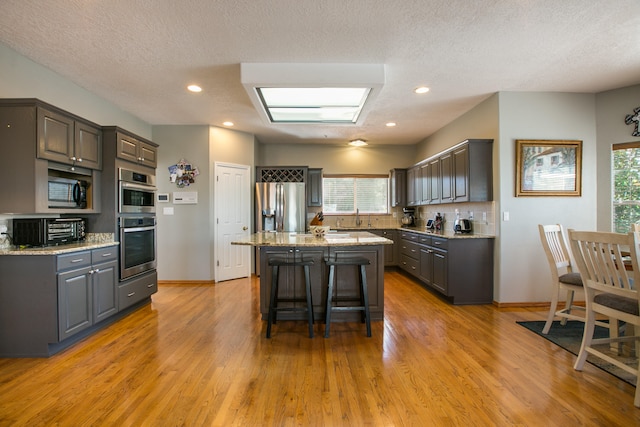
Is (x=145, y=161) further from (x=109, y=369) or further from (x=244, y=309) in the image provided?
(x=109, y=369)

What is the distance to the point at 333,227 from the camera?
6.54 metres

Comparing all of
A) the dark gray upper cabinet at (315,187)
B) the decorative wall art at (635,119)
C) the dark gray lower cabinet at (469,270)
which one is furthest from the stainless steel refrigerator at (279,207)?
the decorative wall art at (635,119)

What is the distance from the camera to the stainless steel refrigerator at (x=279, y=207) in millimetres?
5664

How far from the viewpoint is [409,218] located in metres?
6.39

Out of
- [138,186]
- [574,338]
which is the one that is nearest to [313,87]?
[138,186]

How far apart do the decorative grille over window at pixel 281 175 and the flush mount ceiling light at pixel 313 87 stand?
2.34 m

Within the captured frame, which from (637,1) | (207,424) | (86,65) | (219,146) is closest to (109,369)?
(207,424)

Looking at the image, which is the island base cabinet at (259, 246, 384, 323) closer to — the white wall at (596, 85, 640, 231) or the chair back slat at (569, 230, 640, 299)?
the chair back slat at (569, 230, 640, 299)

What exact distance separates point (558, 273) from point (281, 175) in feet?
14.9

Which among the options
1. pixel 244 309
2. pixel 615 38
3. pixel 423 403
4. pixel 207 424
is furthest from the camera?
pixel 244 309

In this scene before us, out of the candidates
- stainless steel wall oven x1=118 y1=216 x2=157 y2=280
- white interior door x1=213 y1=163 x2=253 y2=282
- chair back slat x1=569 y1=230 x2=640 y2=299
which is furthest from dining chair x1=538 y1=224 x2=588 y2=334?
stainless steel wall oven x1=118 y1=216 x2=157 y2=280

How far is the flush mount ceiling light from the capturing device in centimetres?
293

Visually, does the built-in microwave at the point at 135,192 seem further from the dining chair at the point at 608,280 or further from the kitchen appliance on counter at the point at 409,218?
the kitchen appliance on counter at the point at 409,218

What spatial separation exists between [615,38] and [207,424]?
426cm
